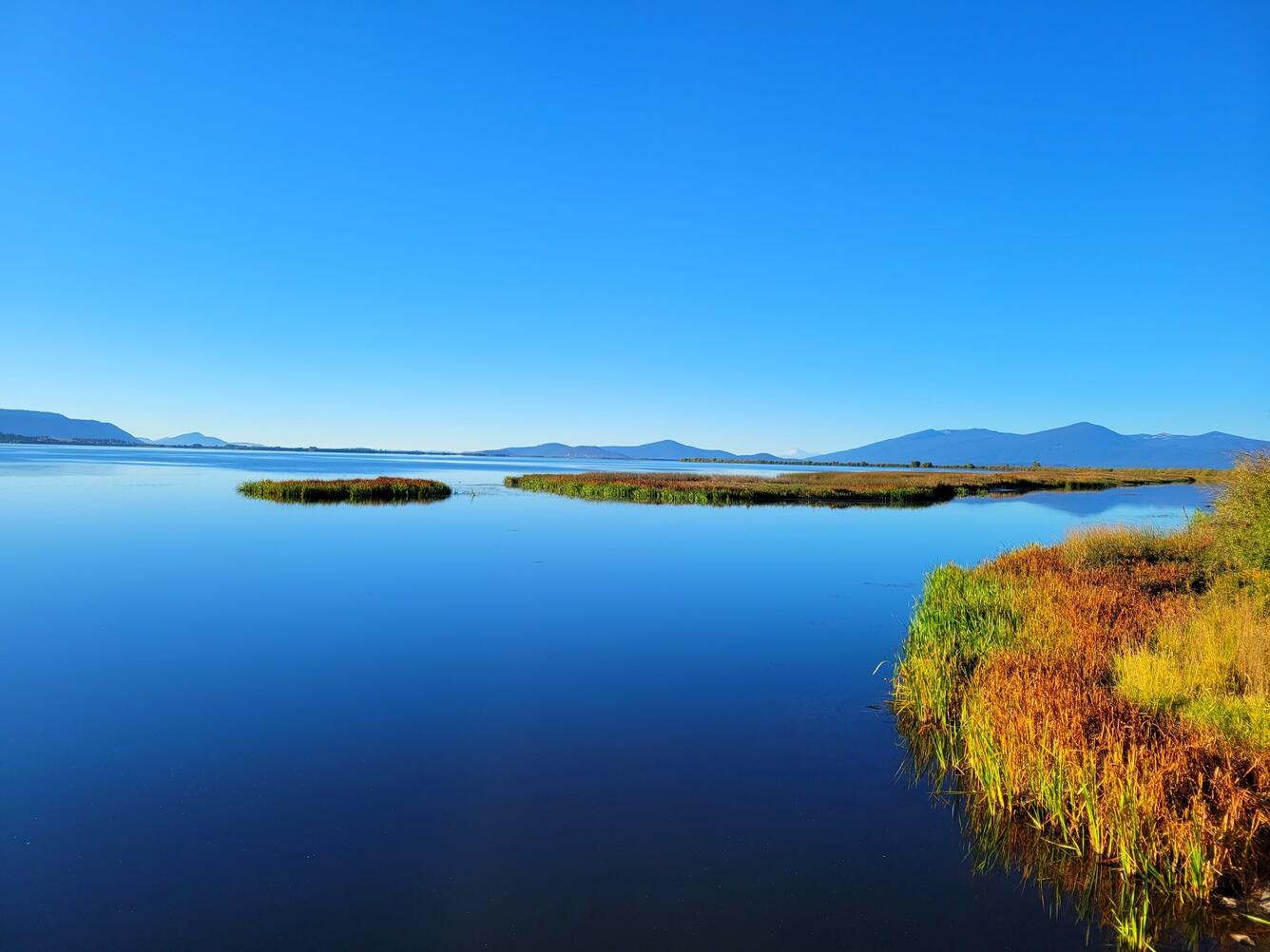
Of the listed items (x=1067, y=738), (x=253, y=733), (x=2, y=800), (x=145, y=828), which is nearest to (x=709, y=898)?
(x=1067, y=738)

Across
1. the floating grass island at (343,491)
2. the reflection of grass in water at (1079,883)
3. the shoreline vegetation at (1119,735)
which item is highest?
the floating grass island at (343,491)

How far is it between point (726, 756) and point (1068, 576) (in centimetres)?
1345

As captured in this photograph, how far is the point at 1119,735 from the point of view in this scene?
8133 millimetres

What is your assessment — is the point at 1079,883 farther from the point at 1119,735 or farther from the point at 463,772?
the point at 463,772

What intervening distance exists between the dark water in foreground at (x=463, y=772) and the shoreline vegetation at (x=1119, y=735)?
74 centimetres

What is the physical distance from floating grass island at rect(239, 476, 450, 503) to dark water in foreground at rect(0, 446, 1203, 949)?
29540mm

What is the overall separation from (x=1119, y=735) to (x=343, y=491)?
54.3m

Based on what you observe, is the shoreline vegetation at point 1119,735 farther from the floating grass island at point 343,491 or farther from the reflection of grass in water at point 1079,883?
the floating grass island at point 343,491

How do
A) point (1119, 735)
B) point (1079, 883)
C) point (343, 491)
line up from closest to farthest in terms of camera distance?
point (1079, 883)
point (1119, 735)
point (343, 491)

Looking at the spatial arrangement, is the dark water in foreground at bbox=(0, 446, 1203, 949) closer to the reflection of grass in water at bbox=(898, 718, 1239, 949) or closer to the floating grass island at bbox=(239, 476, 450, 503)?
the reflection of grass in water at bbox=(898, 718, 1239, 949)

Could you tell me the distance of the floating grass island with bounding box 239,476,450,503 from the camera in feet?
176

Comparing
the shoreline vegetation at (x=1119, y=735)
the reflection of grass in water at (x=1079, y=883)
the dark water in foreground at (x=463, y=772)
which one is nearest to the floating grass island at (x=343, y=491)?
the dark water in foreground at (x=463, y=772)

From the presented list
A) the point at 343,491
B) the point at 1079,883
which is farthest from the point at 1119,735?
the point at 343,491

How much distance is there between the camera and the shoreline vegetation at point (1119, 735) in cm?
691
